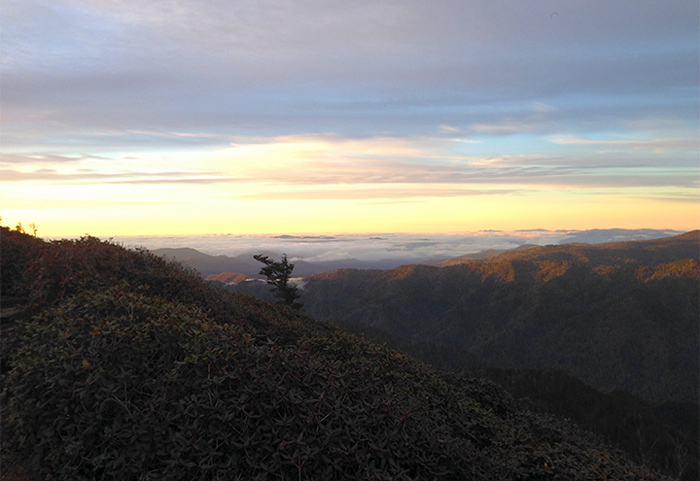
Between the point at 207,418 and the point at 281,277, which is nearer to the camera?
the point at 207,418

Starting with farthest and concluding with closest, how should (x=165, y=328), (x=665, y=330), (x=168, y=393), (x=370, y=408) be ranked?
1. (x=665, y=330)
2. (x=165, y=328)
3. (x=370, y=408)
4. (x=168, y=393)

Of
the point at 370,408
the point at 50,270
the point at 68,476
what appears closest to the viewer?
the point at 68,476

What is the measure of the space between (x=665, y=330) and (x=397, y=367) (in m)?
234

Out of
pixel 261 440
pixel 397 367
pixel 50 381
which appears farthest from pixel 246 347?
pixel 397 367

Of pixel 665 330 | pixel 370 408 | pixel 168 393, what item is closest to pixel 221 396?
pixel 168 393

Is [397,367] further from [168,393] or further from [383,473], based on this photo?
[168,393]

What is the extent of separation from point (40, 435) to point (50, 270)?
5512 millimetres

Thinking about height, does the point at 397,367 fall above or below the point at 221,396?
below

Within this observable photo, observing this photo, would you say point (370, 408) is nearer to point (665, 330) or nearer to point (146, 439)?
point (146, 439)

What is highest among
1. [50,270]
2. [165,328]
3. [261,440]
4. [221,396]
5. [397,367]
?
[50,270]

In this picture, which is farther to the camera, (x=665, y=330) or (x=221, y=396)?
(x=665, y=330)

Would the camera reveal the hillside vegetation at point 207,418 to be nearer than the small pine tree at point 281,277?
Yes

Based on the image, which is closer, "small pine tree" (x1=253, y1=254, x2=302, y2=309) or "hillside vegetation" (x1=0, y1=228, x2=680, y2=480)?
"hillside vegetation" (x1=0, y1=228, x2=680, y2=480)

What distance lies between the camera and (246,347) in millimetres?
6645
